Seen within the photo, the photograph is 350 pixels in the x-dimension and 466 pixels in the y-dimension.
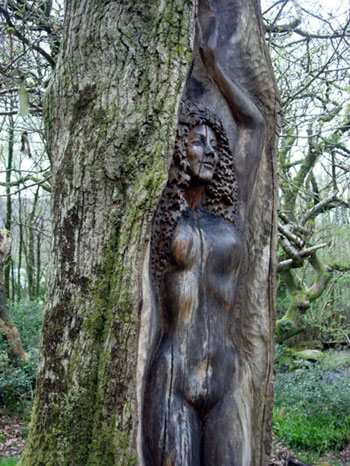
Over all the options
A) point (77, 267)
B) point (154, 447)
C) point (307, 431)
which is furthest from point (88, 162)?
point (307, 431)

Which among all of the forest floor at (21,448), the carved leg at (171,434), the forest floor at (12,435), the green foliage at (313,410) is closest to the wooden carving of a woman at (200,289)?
the carved leg at (171,434)

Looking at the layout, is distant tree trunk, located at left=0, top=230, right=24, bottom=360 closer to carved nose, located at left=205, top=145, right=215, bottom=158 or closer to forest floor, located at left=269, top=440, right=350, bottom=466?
forest floor, located at left=269, top=440, right=350, bottom=466

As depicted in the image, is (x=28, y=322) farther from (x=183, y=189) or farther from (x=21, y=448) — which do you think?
(x=183, y=189)

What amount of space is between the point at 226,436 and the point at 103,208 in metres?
1.32

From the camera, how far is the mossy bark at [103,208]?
1.95 meters

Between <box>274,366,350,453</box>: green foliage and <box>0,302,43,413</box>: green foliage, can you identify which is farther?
<box>0,302,43,413</box>: green foliage

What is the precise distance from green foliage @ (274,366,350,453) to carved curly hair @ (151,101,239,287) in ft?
13.5

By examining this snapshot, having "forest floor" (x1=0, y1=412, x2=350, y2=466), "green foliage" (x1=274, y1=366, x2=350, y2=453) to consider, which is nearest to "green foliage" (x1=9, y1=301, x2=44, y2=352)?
"forest floor" (x1=0, y1=412, x2=350, y2=466)

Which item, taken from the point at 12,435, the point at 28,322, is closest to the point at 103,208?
the point at 12,435

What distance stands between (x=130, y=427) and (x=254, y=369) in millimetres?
936

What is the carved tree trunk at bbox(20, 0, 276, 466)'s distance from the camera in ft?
6.40

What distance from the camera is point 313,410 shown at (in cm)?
621

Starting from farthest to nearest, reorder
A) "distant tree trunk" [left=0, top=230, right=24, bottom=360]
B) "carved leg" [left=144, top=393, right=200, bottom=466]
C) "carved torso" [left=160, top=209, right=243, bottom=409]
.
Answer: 1. "distant tree trunk" [left=0, top=230, right=24, bottom=360]
2. "carved torso" [left=160, top=209, right=243, bottom=409]
3. "carved leg" [left=144, top=393, right=200, bottom=466]

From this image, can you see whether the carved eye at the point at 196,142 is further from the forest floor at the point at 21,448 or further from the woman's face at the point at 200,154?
the forest floor at the point at 21,448
